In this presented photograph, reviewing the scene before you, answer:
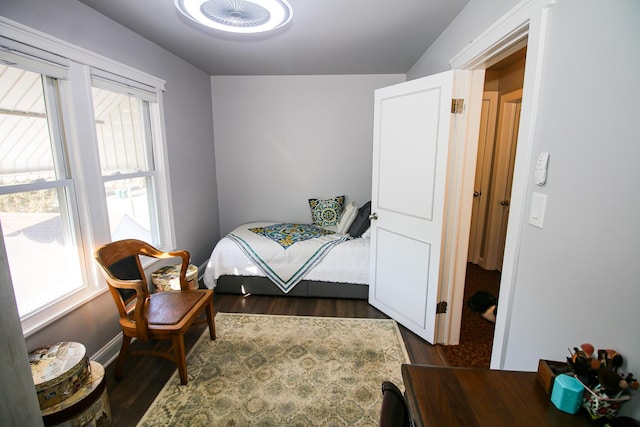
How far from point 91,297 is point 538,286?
2.64m

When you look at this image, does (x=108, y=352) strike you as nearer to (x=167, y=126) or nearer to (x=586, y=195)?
(x=167, y=126)

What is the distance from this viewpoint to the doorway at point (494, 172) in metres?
3.31

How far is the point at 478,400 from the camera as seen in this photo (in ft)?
2.86

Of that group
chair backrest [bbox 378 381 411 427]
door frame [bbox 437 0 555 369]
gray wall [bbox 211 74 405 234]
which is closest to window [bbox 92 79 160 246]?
gray wall [bbox 211 74 405 234]

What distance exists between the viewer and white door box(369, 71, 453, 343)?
2.13 meters

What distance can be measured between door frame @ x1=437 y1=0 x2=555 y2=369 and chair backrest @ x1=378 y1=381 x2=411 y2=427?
1036mm

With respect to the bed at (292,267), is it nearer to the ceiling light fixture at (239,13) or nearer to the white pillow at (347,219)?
the white pillow at (347,219)

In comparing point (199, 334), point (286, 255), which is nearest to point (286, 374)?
point (199, 334)

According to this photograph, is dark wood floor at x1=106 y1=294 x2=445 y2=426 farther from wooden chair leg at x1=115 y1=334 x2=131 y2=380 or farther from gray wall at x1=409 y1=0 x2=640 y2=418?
gray wall at x1=409 y1=0 x2=640 y2=418

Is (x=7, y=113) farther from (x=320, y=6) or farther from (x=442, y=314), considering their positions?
(x=442, y=314)

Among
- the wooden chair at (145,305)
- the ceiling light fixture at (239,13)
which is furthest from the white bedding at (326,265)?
the ceiling light fixture at (239,13)

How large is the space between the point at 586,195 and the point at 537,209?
271mm

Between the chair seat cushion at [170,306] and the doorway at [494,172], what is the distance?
2511mm

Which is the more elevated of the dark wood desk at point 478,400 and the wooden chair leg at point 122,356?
the dark wood desk at point 478,400
